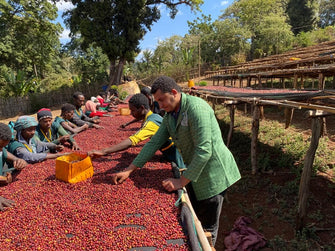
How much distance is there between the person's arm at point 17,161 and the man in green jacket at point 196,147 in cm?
111

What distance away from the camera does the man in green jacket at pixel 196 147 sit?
1.61 meters

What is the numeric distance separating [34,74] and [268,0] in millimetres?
25942

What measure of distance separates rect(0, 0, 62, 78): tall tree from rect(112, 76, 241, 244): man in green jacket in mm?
18451

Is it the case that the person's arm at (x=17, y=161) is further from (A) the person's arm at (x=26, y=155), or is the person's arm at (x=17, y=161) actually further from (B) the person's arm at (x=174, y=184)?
(B) the person's arm at (x=174, y=184)

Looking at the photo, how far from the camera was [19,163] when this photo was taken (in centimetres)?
228

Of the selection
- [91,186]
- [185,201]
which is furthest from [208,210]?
[91,186]

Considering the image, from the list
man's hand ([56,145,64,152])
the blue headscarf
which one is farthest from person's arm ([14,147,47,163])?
man's hand ([56,145,64,152])

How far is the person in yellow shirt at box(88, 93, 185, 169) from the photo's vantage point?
2.26 metres

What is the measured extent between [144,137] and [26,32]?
20.6 m

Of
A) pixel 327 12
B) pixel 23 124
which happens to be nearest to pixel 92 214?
pixel 23 124

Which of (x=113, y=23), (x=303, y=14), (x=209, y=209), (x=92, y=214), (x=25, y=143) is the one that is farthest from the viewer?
(x=303, y=14)

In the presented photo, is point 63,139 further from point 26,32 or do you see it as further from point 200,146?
point 26,32

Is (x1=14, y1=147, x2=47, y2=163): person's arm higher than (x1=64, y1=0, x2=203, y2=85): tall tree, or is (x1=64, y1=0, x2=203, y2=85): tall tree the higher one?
(x1=64, y1=0, x2=203, y2=85): tall tree

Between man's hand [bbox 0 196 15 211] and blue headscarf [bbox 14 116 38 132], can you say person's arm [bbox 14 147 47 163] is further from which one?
man's hand [bbox 0 196 15 211]
